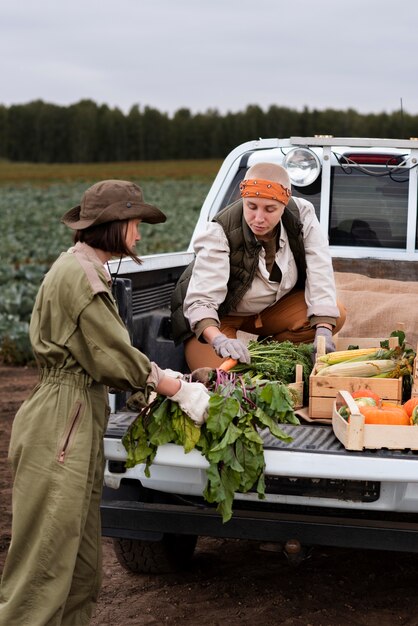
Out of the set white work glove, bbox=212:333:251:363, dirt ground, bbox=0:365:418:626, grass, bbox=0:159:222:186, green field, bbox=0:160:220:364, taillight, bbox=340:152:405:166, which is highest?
taillight, bbox=340:152:405:166

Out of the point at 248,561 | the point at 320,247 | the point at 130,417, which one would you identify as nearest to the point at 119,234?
the point at 130,417

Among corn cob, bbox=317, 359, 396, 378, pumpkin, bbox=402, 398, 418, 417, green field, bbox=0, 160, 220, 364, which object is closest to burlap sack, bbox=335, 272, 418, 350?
corn cob, bbox=317, 359, 396, 378

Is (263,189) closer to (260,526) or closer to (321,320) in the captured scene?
(321,320)

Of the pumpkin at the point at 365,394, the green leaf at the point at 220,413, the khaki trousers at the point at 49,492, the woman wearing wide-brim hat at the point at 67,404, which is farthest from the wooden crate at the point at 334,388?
the khaki trousers at the point at 49,492

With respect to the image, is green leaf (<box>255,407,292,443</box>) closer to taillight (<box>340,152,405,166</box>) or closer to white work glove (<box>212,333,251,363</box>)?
white work glove (<box>212,333,251,363</box>)

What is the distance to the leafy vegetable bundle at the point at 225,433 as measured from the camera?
3885 millimetres

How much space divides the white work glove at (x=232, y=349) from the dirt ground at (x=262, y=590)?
1.20 m

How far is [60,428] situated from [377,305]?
302 centimetres

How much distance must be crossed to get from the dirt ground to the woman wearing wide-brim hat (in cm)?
98

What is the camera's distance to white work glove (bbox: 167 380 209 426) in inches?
155

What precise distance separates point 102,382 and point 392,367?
64.4 inches

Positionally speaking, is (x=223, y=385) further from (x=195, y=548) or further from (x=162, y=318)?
(x=195, y=548)

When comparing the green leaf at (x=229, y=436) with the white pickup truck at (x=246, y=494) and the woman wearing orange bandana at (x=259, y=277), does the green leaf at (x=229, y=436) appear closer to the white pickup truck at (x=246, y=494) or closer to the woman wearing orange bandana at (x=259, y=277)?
the white pickup truck at (x=246, y=494)

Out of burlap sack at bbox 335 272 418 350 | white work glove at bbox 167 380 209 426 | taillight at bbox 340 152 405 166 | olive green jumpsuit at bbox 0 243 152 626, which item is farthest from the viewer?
taillight at bbox 340 152 405 166
